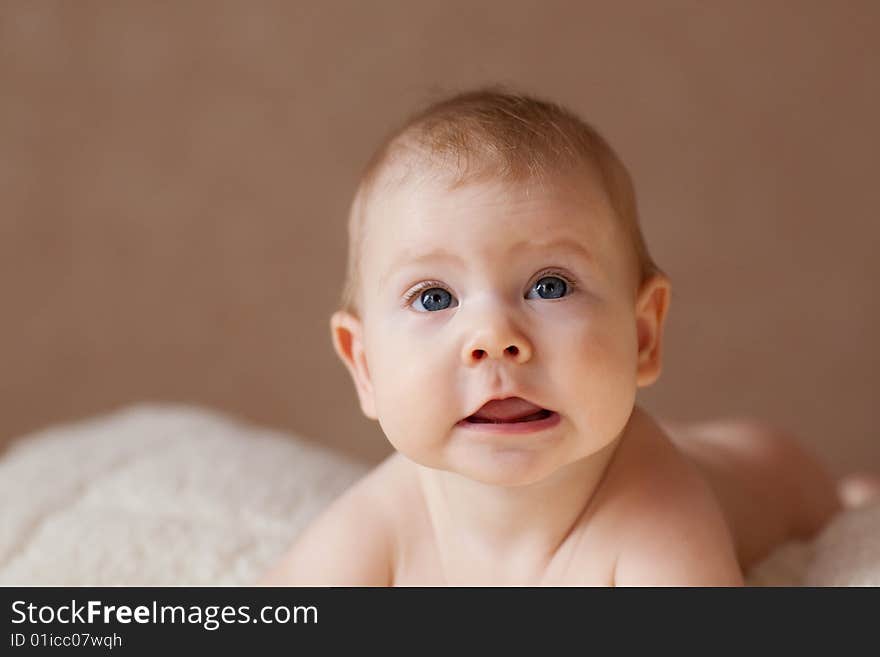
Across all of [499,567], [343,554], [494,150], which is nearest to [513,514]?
[499,567]

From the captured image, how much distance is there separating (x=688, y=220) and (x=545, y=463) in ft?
4.69

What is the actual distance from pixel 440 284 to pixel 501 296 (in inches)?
2.0

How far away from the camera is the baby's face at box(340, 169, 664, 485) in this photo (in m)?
0.93

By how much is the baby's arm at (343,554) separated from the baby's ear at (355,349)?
0.11 meters

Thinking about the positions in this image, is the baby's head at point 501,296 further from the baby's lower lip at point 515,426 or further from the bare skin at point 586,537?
the bare skin at point 586,537

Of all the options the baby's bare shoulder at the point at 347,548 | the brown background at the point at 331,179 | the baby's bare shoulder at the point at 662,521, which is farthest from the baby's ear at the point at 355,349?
the brown background at the point at 331,179

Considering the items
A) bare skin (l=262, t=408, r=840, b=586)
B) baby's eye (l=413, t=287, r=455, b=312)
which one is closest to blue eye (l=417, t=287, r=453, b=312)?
baby's eye (l=413, t=287, r=455, b=312)

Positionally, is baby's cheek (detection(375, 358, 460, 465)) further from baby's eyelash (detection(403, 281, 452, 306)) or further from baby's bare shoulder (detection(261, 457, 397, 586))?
baby's bare shoulder (detection(261, 457, 397, 586))

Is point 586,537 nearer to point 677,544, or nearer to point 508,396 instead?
point 677,544

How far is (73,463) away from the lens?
1460mm

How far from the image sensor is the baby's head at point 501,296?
3.05 ft

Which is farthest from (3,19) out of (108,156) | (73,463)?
(73,463)

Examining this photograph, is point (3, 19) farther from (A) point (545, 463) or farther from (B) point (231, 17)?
(A) point (545, 463)
